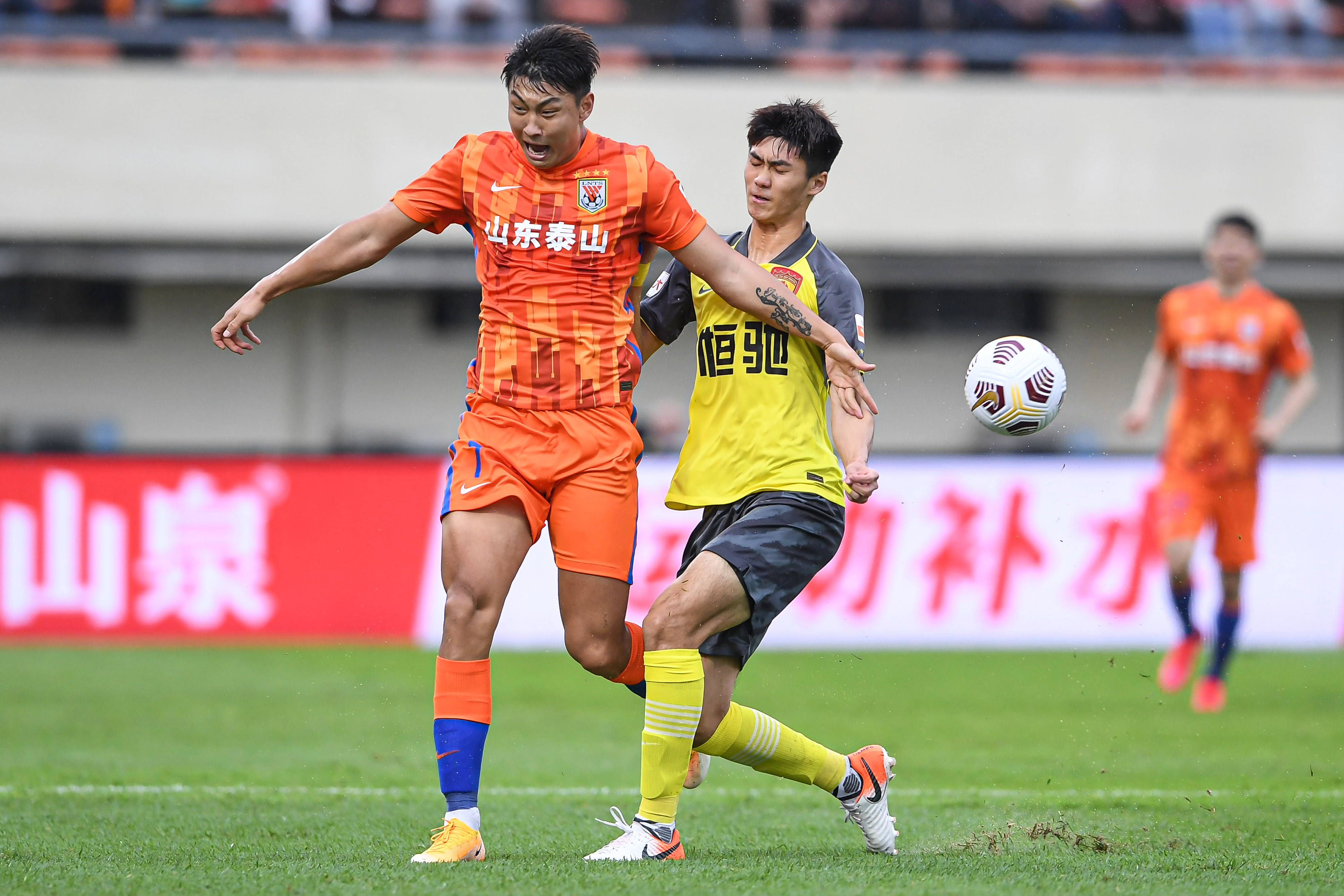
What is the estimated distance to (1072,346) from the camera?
62.8 feet

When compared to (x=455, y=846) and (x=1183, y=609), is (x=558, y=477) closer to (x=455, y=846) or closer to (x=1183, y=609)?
(x=455, y=846)

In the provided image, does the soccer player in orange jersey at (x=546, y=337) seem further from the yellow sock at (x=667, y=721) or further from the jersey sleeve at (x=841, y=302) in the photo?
the yellow sock at (x=667, y=721)

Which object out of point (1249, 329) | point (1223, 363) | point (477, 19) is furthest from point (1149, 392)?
point (477, 19)

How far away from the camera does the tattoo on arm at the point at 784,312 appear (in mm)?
4672

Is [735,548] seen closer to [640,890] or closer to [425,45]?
[640,890]

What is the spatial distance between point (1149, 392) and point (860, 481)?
5.27m

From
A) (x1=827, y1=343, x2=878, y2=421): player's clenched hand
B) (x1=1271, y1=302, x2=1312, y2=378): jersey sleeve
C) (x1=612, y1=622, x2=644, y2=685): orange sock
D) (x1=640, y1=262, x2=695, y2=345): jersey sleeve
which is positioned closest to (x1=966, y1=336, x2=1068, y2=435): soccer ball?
(x1=827, y1=343, x2=878, y2=421): player's clenched hand

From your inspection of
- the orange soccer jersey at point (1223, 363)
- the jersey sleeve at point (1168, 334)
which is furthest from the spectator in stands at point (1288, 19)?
the jersey sleeve at point (1168, 334)

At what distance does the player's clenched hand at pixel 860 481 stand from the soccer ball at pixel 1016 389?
0.53m

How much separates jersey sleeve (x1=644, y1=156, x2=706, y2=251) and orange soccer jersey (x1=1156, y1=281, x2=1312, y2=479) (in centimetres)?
556

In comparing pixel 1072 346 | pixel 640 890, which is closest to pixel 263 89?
pixel 1072 346

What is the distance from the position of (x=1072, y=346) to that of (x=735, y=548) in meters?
15.4

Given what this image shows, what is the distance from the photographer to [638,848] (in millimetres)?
4461

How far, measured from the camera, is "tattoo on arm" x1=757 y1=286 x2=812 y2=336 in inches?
184
